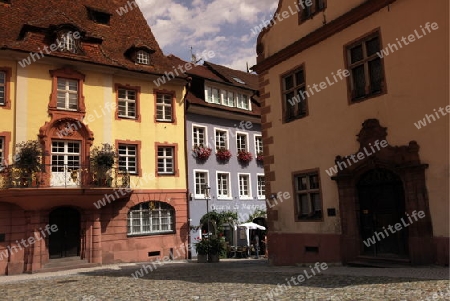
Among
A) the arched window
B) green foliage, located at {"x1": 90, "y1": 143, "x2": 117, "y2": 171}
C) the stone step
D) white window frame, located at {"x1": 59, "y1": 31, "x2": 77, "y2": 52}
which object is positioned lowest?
the stone step

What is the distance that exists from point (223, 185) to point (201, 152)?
3156 millimetres

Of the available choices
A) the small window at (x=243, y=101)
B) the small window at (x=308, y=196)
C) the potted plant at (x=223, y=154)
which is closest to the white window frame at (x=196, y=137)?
the potted plant at (x=223, y=154)

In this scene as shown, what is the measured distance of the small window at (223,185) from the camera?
90.0ft

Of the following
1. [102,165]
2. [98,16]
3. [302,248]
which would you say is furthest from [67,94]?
[302,248]

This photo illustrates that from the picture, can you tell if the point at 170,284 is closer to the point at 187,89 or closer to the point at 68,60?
the point at 68,60

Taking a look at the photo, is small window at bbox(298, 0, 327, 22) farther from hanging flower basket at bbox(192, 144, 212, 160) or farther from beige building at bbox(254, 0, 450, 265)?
hanging flower basket at bbox(192, 144, 212, 160)

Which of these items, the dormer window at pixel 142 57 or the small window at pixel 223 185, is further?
the small window at pixel 223 185

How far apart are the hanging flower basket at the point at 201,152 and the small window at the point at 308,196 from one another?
11.6 meters

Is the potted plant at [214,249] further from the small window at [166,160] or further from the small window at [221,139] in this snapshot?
the small window at [221,139]

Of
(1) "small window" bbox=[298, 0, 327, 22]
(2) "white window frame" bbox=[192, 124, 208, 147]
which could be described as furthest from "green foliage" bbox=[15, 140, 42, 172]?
(1) "small window" bbox=[298, 0, 327, 22]

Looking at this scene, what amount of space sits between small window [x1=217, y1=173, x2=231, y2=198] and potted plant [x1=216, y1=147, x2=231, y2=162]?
1.02 meters

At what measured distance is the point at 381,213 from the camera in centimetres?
1221

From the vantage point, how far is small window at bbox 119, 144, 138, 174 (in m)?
22.4

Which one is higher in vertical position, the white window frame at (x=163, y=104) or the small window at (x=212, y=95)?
the small window at (x=212, y=95)
